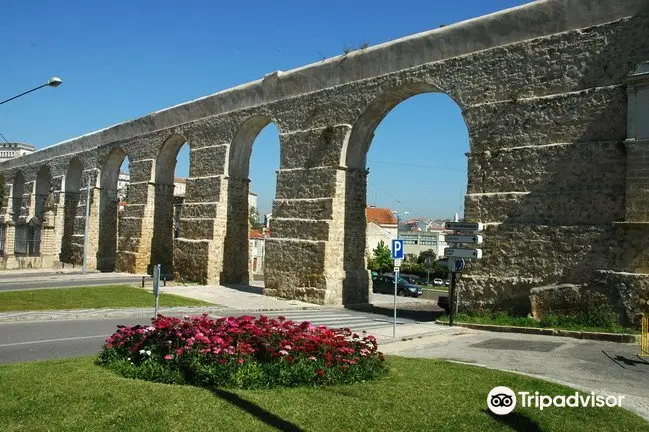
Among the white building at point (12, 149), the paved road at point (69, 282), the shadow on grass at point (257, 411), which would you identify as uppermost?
the white building at point (12, 149)

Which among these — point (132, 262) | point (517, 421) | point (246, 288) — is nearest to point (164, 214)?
point (132, 262)

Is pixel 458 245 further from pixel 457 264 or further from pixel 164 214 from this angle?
pixel 164 214

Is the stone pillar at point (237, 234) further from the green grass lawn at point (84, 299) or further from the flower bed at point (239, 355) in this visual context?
the flower bed at point (239, 355)

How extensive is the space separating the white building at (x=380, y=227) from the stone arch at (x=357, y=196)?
147ft

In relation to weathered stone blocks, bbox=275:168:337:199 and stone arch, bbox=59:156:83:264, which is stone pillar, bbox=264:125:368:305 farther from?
stone arch, bbox=59:156:83:264

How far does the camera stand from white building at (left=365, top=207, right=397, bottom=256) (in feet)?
232

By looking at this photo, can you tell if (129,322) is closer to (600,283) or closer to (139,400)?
(139,400)

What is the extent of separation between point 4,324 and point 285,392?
980cm

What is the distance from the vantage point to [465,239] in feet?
47.7

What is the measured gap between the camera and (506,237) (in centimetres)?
1535

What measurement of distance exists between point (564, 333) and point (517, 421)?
25.6ft

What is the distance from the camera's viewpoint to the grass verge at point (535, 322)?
1272 cm

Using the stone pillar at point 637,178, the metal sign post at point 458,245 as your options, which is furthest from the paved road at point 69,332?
the stone pillar at point 637,178

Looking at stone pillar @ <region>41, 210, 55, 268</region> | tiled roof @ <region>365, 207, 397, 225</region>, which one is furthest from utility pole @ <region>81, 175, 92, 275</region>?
tiled roof @ <region>365, 207, 397, 225</region>
